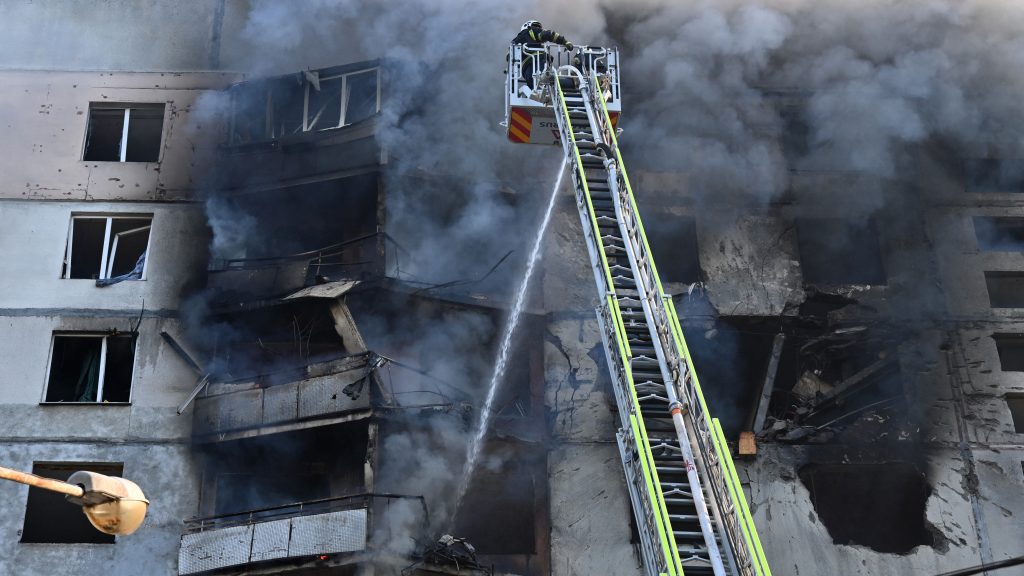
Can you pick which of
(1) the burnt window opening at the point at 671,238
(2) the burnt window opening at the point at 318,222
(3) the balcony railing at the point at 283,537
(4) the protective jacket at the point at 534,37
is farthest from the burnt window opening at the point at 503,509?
(4) the protective jacket at the point at 534,37

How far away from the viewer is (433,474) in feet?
53.6

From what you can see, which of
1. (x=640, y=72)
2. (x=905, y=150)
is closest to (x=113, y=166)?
(x=640, y=72)

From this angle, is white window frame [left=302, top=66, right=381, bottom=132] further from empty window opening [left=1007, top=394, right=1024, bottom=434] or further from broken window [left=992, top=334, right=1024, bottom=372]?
empty window opening [left=1007, top=394, right=1024, bottom=434]

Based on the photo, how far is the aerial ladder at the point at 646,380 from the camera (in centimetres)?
912

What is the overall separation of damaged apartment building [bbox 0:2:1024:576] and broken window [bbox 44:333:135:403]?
0.17 feet

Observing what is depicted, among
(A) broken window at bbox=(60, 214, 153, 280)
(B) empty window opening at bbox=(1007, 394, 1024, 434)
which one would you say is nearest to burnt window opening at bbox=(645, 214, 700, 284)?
(B) empty window opening at bbox=(1007, 394, 1024, 434)

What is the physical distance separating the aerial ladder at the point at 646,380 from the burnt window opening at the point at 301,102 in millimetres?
5328

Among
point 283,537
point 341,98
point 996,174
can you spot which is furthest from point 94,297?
point 996,174

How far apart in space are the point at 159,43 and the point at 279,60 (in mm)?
2300

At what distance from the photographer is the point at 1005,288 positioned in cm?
1894

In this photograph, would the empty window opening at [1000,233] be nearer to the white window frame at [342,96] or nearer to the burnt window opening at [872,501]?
the burnt window opening at [872,501]

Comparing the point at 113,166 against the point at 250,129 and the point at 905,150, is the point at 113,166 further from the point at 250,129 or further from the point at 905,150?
the point at 905,150

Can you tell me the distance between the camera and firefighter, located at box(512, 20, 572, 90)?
49.3ft

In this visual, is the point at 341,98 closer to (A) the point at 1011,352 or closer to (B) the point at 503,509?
(B) the point at 503,509
